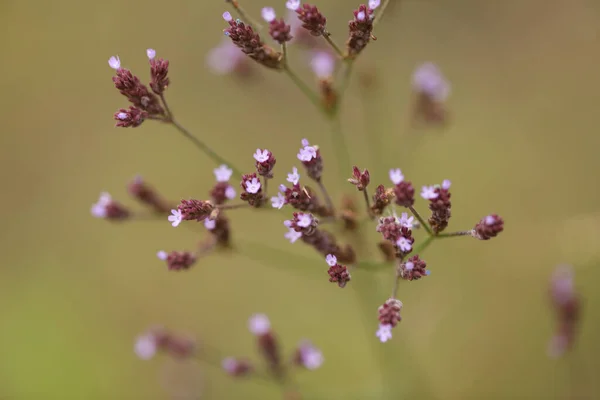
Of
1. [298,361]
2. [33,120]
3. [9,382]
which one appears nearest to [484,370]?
[298,361]

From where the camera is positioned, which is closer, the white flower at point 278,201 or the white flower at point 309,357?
the white flower at point 278,201

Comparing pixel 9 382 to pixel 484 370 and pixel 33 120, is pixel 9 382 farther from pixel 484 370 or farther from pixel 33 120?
pixel 484 370

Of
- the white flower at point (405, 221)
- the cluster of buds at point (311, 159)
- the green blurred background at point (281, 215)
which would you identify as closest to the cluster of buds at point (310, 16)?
the cluster of buds at point (311, 159)

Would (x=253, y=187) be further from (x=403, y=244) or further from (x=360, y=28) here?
(x=360, y=28)

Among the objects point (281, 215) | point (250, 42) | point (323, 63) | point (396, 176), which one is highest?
point (281, 215)

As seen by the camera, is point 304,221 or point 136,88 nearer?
point 304,221

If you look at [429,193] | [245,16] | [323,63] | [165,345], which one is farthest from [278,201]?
[165,345]

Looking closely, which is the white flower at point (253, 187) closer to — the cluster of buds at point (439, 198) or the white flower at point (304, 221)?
the white flower at point (304, 221)
